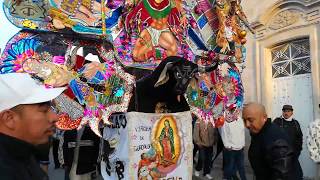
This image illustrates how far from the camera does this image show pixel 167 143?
13.3 feet

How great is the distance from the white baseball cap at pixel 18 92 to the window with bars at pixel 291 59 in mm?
8243

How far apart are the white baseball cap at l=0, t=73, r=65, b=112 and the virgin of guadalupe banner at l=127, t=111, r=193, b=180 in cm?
196

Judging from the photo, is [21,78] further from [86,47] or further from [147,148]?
[147,148]

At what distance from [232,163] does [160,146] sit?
4.50 metres

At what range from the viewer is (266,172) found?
357cm

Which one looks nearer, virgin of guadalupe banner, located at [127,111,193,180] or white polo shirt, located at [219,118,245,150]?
virgin of guadalupe banner, located at [127,111,193,180]

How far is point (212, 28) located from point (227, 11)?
26cm

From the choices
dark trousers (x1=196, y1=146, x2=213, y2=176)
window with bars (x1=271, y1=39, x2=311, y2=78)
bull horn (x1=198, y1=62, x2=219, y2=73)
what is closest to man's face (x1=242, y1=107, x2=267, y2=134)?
bull horn (x1=198, y1=62, x2=219, y2=73)

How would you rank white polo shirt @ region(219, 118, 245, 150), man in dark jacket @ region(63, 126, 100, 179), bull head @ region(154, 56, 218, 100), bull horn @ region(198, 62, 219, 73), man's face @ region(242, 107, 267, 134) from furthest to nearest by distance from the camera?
white polo shirt @ region(219, 118, 245, 150)
man in dark jacket @ region(63, 126, 100, 179)
bull horn @ region(198, 62, 219, 73)
bull head @ region(154, 56, 218, 100)
man's face @ region(242, 107, 267, 134)

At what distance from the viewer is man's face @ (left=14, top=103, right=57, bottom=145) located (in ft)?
6.11

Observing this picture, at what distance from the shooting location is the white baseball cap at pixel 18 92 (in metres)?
1.78

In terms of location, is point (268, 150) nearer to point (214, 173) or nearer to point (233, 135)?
point (233, 135)

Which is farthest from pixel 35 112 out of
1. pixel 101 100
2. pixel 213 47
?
pixel 213 47

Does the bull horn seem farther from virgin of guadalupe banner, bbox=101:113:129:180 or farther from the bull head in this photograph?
virgin of guadalupe banner, bbox=101:113:129:180
